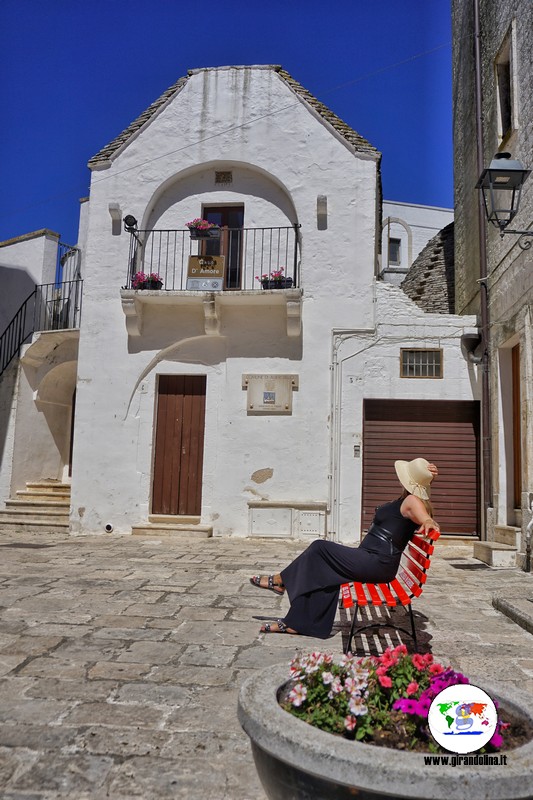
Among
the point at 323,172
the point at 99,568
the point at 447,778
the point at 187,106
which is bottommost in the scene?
the point at 99,568

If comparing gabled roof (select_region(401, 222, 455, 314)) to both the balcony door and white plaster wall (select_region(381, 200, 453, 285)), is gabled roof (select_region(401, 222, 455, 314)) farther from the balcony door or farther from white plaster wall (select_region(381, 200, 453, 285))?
white plaster wall (select_region(381, 200, 453, 285))

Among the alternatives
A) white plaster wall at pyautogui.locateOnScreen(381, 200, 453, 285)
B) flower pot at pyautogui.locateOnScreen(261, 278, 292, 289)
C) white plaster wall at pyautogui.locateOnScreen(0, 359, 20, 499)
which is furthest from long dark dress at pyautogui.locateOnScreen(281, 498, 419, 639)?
white plaster wall at pyautogui.locateOnScreen(381, 200, 453, 285)

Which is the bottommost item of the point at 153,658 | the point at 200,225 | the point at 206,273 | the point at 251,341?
the point at 153,658

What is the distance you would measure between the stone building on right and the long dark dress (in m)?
3.82

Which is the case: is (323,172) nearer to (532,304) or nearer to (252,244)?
(252,244)

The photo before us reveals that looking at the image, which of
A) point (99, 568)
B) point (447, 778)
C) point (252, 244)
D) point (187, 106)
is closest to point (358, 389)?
point (252, 244)

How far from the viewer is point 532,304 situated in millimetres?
8008

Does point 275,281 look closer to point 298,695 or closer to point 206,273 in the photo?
point 206,273

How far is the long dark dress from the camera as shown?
4.40 m

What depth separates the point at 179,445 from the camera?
1156cm

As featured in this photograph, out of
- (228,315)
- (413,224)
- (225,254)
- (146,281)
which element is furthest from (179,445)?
(413,224)

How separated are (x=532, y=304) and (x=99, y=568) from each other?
6.17m

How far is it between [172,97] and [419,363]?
22.9ft

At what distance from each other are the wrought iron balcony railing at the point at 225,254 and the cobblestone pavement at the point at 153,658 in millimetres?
5674
